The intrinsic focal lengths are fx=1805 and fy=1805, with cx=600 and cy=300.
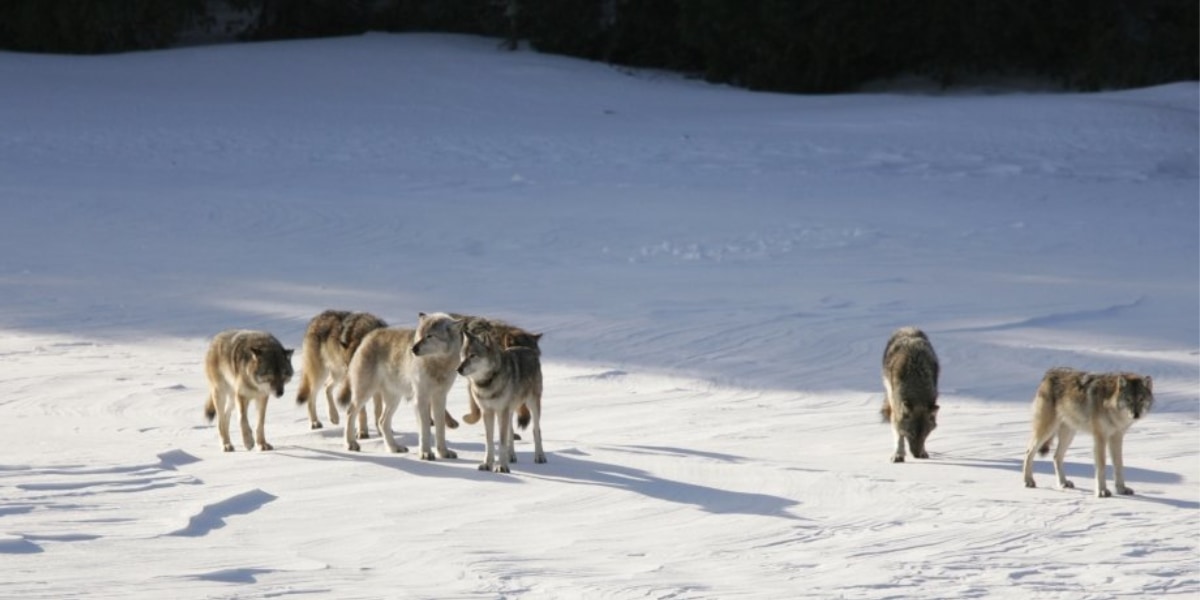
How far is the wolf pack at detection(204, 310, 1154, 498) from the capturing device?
10.0m

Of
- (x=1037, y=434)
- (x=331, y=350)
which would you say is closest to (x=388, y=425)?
(x=331, y=350)

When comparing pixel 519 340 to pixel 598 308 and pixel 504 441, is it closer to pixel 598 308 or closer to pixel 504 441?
pixel 504 441

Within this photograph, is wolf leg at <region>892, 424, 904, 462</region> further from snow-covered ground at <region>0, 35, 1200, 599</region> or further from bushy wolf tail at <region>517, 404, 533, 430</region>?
bushy wolf tail at <region>517, 404, 533, 430</region>

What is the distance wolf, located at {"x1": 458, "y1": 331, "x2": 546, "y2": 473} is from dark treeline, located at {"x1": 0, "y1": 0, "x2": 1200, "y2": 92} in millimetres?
24539

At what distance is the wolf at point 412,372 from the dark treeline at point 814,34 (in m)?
24.4

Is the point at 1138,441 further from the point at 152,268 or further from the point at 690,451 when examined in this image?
the point at 152,268

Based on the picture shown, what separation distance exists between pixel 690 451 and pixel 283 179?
13654 millimetres

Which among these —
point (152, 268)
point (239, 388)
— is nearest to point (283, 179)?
point (152, 268)

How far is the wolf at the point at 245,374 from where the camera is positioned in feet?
34.8

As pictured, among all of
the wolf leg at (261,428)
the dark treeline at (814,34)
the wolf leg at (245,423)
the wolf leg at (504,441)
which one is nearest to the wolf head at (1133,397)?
the wolf leg at (504,441)

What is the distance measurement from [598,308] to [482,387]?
619 cm

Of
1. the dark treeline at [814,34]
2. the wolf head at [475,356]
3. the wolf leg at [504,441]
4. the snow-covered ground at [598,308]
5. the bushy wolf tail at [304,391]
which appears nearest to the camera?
the snow-covered ground at [598,308]

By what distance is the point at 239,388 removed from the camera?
35.4 feet

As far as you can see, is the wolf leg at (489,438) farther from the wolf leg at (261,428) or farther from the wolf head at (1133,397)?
the wolf head at (1133,397)
